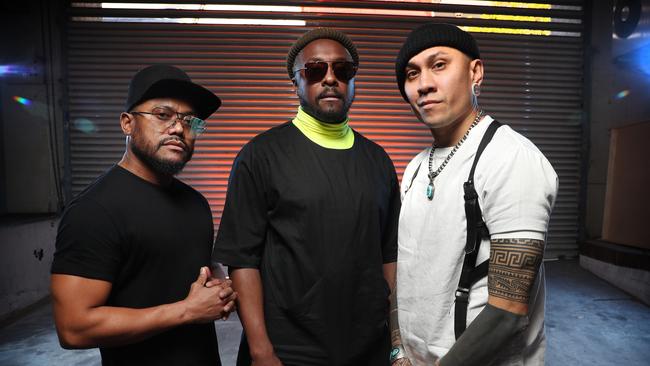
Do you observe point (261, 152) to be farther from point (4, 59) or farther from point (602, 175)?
point (602, 175)

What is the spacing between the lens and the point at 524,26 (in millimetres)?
5875

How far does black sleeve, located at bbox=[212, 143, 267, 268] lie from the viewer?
1.64 m

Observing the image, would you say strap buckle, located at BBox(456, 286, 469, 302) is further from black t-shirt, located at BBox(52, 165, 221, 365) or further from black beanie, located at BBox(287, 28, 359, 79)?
black beanie, located at BBox(287, 28, 359, 79)

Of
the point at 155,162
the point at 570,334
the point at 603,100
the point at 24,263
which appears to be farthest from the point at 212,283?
the point at 603,100

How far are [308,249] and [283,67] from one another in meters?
4.48

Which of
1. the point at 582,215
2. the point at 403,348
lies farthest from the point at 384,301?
the point at 582,215

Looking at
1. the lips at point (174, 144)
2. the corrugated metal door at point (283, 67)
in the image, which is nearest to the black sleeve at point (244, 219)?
the lips at point (174, 144)

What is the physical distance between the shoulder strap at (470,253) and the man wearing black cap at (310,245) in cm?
54

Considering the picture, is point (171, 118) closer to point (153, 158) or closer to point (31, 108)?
point (153, 158)

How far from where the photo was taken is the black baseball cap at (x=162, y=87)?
1639 millimetres

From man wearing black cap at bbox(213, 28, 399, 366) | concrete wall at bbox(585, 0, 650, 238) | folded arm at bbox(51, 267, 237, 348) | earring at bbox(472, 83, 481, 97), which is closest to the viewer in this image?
folded arm at bbox(51, 267, 237, 348)

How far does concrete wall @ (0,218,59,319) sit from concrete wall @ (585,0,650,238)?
795 centimetres

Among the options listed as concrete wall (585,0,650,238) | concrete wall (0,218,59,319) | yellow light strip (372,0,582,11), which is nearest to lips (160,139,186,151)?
concrete wall (0,218,59,319)

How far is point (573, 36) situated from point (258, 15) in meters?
5.09
